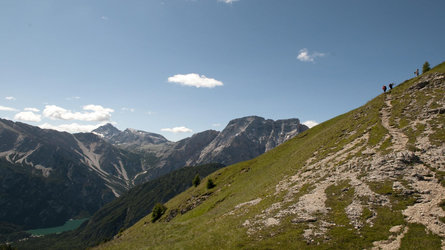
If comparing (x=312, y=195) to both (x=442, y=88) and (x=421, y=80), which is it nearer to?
(x=442, y=88)

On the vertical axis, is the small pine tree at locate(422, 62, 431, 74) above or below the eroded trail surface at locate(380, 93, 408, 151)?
above

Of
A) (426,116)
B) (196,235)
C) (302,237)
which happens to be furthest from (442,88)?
(196,235)

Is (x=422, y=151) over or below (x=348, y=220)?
over

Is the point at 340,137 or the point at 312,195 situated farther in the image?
the point at 340,137

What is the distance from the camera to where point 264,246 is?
22.9 metres

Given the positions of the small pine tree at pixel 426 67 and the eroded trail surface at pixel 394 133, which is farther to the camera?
the small pine tree at pixel 426 67

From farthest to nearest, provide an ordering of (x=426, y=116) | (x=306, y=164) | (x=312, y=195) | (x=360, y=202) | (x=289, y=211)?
(x=306, y=164) < (x=426, y=116) < (x=312, y=195) < (x=289, y=211) < (x=360, y=202)

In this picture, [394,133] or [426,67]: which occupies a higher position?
[426,67]

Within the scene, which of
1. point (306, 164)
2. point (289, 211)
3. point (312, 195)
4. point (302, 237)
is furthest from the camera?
point (306, 164)

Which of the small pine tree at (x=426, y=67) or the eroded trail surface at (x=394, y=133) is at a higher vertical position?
the small pine tree at (x=426, y=67)

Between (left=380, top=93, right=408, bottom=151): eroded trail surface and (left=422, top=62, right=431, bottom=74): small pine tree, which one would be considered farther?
(left=422, top=62, right=431, bottom=74): small pine tree

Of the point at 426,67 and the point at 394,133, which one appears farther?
the point at 426,67

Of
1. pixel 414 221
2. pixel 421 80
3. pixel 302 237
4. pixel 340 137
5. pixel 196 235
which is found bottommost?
pixel 196 235

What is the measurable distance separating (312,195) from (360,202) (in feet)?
22.1
